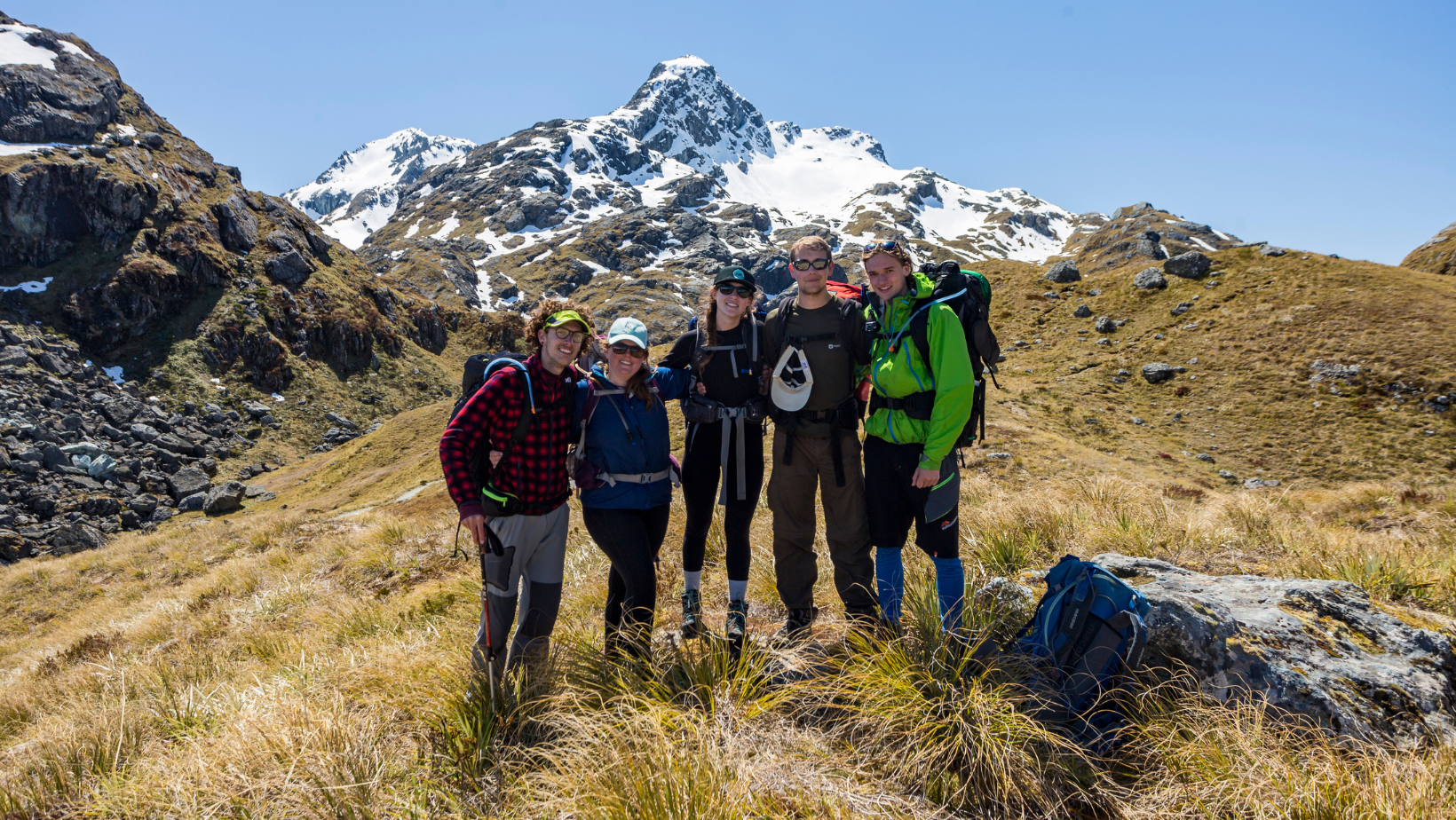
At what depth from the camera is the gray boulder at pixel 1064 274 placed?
3075 cm

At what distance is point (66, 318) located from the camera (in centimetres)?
5025

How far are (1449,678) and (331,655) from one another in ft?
25.4

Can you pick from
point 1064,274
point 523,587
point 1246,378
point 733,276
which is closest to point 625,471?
point 523,587

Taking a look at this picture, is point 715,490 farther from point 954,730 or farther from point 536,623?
point 954,730

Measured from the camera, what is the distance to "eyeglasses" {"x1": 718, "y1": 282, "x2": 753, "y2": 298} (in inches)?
161

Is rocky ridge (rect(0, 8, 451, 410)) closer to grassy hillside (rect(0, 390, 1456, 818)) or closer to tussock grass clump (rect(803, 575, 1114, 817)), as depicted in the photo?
grassy hillside (rect(0, 390, 1456, 818))

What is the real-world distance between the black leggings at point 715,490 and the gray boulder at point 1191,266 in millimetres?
31816

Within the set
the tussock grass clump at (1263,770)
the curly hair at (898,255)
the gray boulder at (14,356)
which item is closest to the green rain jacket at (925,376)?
the curly hair at (898,255)

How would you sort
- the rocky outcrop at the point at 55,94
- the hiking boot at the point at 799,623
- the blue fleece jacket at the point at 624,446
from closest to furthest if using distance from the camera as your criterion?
the blue fleece jacket at the point at 624,446 → the hiking boot at the point at 799,623 → the rocky outcrop at the point at 55,94

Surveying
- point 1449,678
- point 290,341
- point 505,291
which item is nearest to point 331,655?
point 1449,678

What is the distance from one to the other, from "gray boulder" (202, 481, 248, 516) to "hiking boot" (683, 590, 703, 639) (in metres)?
38.9

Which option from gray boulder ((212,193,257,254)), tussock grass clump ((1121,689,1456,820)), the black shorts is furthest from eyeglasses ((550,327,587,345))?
gray boulder ((212,193,257,254))

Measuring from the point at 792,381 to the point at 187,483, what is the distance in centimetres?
4661

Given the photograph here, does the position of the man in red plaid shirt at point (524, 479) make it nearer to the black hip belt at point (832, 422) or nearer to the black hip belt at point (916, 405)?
the black hip belt at point (832, 422)
